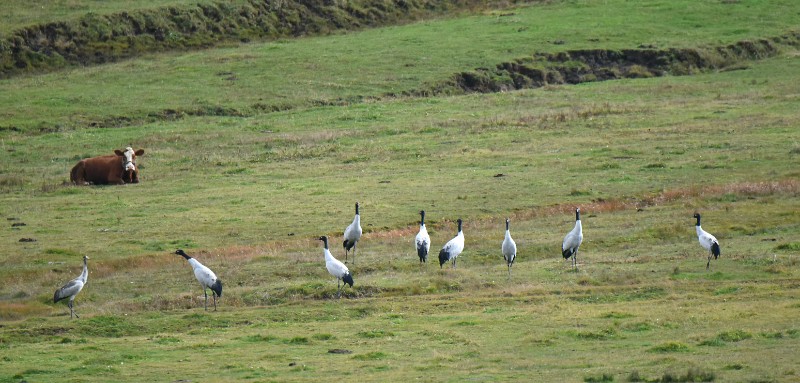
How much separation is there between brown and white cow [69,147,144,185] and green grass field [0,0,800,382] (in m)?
0.84

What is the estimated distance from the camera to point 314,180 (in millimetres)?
46406

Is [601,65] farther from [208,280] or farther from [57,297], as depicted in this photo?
[57,297]

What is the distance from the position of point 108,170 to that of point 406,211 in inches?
→ 544

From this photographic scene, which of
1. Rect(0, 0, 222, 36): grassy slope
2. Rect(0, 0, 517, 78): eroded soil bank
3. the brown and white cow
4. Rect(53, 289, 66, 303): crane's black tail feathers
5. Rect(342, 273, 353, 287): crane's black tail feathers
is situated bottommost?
the brown and white cow

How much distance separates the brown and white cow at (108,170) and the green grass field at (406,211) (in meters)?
0.84

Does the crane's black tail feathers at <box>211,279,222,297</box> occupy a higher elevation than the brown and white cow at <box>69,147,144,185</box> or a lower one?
higher

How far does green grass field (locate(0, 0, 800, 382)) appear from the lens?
76.7 ft

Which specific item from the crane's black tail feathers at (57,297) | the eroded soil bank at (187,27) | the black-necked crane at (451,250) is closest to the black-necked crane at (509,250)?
the black-necked crane at (451,250)

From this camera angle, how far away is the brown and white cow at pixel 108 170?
156 ft

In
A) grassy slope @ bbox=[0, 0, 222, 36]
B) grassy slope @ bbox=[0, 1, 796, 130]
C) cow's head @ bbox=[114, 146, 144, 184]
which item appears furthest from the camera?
grassy slope @ bbox=[0, 0, 222, 36]

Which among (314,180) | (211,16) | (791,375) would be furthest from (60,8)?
(791,375)

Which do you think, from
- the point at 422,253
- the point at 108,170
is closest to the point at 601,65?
the point at 108,170

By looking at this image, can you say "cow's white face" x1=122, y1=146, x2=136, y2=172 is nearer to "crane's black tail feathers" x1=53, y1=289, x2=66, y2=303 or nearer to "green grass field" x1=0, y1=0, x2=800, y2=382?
"green grass field" x1=0, y1=0, x2=800, y2=382

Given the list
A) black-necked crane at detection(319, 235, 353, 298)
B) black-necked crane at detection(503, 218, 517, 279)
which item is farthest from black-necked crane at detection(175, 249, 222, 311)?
black-necked crane at detection(503, 218, 517, 279)
